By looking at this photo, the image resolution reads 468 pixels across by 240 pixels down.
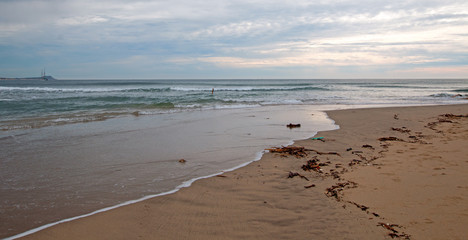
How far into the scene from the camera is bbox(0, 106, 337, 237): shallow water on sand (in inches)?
138

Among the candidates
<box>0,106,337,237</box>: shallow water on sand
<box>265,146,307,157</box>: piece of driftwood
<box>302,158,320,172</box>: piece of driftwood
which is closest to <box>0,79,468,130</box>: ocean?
<box>0,106,337,237</box>: shallow water on sand

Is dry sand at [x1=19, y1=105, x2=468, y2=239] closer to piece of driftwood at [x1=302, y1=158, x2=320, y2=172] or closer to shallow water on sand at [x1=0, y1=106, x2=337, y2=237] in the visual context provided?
piece of driftwood at [x1=302, y1=158, x2=320, y2=172]

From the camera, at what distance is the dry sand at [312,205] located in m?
2.74

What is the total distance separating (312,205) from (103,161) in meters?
4.09

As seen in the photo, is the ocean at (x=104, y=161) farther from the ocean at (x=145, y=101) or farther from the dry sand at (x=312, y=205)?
the ocean at (x=145, y=101)

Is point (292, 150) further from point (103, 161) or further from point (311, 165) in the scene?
point (103, 161)

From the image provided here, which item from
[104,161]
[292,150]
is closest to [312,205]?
→ [292,150]

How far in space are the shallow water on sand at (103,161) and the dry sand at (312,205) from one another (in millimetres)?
478

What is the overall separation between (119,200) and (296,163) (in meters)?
3.10

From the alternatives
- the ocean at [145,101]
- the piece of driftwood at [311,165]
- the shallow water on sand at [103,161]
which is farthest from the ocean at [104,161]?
the ocean at [145,101]

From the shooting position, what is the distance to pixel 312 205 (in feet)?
10.9

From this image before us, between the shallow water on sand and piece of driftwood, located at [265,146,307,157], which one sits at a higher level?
piece of driftwood, located at [265,146,307,157]

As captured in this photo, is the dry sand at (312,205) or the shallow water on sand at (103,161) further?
the shallow water on sand at (103,161)

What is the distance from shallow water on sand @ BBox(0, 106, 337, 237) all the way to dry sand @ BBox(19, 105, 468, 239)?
48cm
